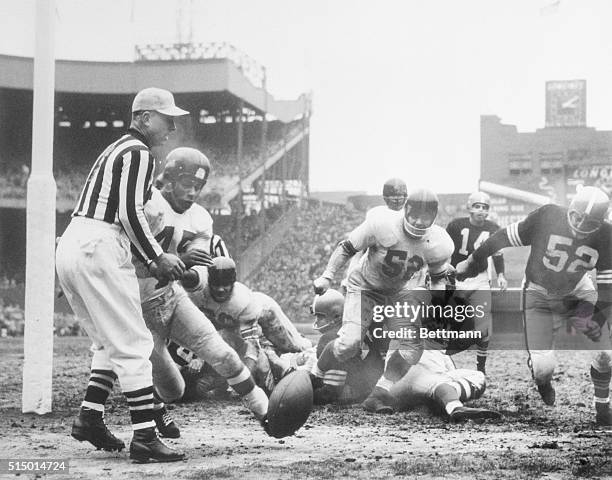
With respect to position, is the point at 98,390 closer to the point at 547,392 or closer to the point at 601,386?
the point at 547,392

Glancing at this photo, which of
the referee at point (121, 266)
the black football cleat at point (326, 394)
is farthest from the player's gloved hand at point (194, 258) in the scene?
the black football cleat at point (326, 394)

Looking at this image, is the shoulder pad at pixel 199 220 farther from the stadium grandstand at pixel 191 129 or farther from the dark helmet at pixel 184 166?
the stadium grandstand at pixel 191 129

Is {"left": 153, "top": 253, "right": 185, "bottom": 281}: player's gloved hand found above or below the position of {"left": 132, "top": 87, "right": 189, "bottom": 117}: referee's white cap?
below

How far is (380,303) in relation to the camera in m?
5.44

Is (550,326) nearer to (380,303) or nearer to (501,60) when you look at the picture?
(380,303)

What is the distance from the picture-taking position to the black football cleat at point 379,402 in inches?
198

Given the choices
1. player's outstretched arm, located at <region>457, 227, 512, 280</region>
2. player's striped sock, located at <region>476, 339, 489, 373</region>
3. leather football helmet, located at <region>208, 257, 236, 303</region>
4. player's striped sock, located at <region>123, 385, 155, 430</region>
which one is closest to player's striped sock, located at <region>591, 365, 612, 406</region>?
player's outstretched arm, located at <region>457, 227, 512, 280</region>

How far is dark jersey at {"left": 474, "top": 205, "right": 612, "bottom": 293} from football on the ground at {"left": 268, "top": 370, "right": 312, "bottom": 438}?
5.46 feet

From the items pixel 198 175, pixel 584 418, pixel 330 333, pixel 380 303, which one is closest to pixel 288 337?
pixel 330 333

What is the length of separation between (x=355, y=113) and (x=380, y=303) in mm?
1451

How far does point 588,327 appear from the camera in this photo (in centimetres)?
502

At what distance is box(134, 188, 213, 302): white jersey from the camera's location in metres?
3.96

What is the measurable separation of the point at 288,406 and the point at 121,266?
104 centimetres

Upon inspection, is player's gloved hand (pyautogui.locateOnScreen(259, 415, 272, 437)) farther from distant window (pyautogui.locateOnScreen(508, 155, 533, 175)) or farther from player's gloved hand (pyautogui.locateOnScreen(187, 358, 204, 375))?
distant window (pyautogui.locateOnScreen(508, 155, 533, 175))
